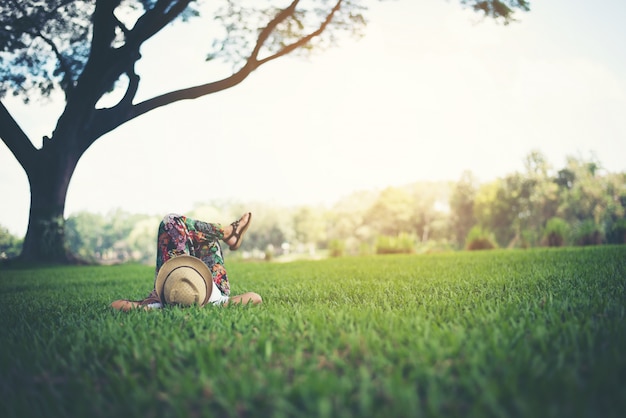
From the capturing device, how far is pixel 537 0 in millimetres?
10242

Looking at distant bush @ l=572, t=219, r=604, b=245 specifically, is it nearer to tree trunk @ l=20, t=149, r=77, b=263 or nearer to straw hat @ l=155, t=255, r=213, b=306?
straw hat @ l=155, t=255, r=213, b=306

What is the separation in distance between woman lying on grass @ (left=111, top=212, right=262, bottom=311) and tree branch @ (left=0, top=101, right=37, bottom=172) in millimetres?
11239

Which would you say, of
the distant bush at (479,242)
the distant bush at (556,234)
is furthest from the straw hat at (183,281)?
the distant bush at (479,242)

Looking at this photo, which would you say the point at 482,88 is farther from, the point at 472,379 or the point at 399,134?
the point at 472,379

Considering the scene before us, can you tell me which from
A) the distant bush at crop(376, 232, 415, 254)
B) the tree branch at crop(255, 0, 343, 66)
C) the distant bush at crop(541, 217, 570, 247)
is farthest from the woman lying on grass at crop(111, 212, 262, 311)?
the distant bush at crop(376, 232, 415, 254)

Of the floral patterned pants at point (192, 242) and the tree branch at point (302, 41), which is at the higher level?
the tree branch at point (302, 41)

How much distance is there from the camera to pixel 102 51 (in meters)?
12.5

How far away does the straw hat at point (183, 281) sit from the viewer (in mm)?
3336

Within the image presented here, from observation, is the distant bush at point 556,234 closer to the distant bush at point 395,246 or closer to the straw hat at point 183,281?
the distant bush at point 395,246

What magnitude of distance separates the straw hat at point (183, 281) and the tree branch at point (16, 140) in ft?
38.6

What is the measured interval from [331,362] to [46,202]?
13868 millimetres

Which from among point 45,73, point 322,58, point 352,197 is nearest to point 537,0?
point 322,58

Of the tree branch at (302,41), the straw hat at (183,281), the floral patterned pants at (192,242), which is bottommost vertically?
the straw hat at (183,281)

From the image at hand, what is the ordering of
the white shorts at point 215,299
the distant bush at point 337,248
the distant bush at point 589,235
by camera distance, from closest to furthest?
the white shorts at point 215,299 → the distant bush at point 589,235 → the distant bush at point 337,248
